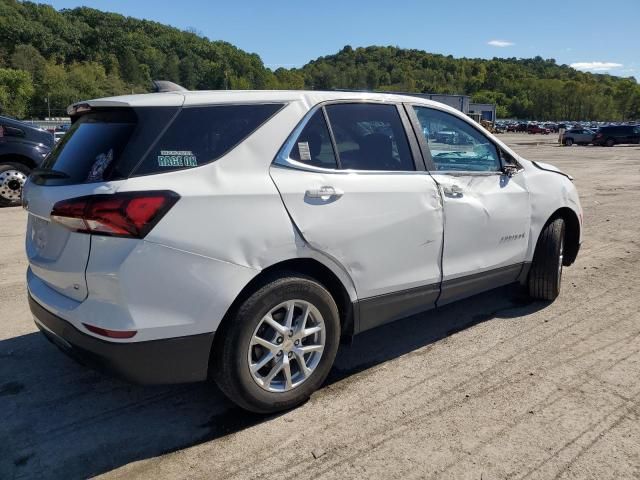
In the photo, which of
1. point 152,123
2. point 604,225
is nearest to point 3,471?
point 152,123

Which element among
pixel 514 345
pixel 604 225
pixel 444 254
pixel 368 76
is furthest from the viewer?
pixel 368 76

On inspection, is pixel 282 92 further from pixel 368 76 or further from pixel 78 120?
pixel 368 76

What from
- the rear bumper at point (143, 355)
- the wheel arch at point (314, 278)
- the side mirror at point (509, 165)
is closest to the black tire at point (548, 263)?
the side mirror at point (509, 165)

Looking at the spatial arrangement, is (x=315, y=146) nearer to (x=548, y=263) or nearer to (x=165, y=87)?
(x=165, y=87)

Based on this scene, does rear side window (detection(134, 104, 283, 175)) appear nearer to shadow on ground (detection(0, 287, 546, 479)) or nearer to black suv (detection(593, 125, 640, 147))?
shadow on ground (detection(0, 287, 546, 479))

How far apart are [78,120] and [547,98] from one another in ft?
614

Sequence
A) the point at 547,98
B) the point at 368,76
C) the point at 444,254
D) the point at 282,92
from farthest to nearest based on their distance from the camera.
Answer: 1. the point at 547,98
2. the point at 368,76
3. the point at 444,254
4. the point at 282,92

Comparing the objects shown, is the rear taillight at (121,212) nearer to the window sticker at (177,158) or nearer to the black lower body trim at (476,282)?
the window sticker at (177,158)

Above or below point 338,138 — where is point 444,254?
below

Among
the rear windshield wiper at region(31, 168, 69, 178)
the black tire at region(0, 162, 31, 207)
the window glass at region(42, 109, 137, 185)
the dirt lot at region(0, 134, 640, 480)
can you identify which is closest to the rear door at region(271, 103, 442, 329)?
the dirt lot at region(0, 134, 640, 480)

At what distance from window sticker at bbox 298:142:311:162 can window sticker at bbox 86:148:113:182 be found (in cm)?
98

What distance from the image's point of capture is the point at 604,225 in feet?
27.3

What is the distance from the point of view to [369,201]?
3.12 meters

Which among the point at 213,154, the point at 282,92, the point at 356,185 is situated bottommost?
the point at 356,185
